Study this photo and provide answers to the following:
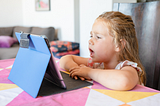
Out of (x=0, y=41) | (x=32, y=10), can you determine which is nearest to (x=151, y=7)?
(x=0, y=41)

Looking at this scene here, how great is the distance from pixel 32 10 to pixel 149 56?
3.81 metres

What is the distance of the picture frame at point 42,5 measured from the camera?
3.91 meters

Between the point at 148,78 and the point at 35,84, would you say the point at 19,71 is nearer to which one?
the point at 35,84

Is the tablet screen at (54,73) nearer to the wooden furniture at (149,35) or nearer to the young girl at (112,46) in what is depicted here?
the young girl at (112,46)

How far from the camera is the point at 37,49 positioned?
63cm

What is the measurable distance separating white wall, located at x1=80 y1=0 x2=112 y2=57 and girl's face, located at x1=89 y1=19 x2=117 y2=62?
1.39m

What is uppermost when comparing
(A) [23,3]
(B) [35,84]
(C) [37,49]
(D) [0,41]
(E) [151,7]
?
(A) [23,3]

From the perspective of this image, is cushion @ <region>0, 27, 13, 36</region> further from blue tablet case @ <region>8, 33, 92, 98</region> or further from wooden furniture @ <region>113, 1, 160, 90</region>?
blue tablet case @ <region>8, 33, 92, 98</region>

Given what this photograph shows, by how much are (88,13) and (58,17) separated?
1294 millimetres

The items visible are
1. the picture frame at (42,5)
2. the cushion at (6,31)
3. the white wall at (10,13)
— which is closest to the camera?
the picture frame at (42,5)

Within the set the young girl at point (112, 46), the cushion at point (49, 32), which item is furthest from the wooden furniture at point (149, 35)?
the cushion at point (49, 32)

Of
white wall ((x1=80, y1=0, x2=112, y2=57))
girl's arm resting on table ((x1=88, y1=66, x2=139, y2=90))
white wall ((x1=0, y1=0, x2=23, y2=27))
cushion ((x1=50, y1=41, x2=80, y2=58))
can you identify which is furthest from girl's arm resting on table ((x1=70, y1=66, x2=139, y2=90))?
white wall ((x1=0, y1=0, x2=23, y2=27))

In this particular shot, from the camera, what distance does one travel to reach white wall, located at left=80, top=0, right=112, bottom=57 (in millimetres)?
2279

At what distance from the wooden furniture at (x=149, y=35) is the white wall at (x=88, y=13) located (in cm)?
90
